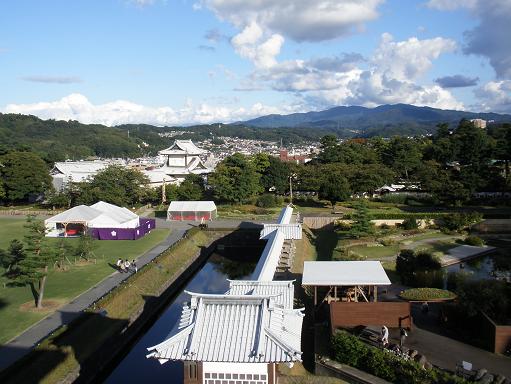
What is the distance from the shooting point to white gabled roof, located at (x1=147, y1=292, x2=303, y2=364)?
9609 mm

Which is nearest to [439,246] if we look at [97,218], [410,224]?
[410,224]

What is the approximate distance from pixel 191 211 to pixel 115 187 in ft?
30.3

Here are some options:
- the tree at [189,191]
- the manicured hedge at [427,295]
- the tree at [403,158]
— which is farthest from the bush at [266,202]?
the manicured hedge at [427,295]

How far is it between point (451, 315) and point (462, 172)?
3297 cm

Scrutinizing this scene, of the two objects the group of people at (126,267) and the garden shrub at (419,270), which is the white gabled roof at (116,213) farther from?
the garden shrub at (419,270)

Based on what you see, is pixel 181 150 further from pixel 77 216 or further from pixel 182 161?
pixel 77 216

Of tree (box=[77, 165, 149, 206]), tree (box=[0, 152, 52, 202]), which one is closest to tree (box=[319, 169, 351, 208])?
tree (box=[77, 165, 149, 206])

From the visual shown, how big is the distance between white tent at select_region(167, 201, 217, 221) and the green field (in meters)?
4.90

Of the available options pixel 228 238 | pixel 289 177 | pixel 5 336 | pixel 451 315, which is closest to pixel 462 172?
pixel 289 177

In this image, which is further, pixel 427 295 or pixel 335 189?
pixel 335 189

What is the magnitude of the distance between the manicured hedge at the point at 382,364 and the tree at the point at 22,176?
45.2 metres

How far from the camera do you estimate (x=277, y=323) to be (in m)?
10.4

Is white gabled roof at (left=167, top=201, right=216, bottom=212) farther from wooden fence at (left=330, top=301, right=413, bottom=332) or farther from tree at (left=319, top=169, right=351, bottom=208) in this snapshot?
wooden fence at (left=330, top=301, right=413, bottom=332)

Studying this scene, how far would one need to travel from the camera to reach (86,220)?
1436 inches
